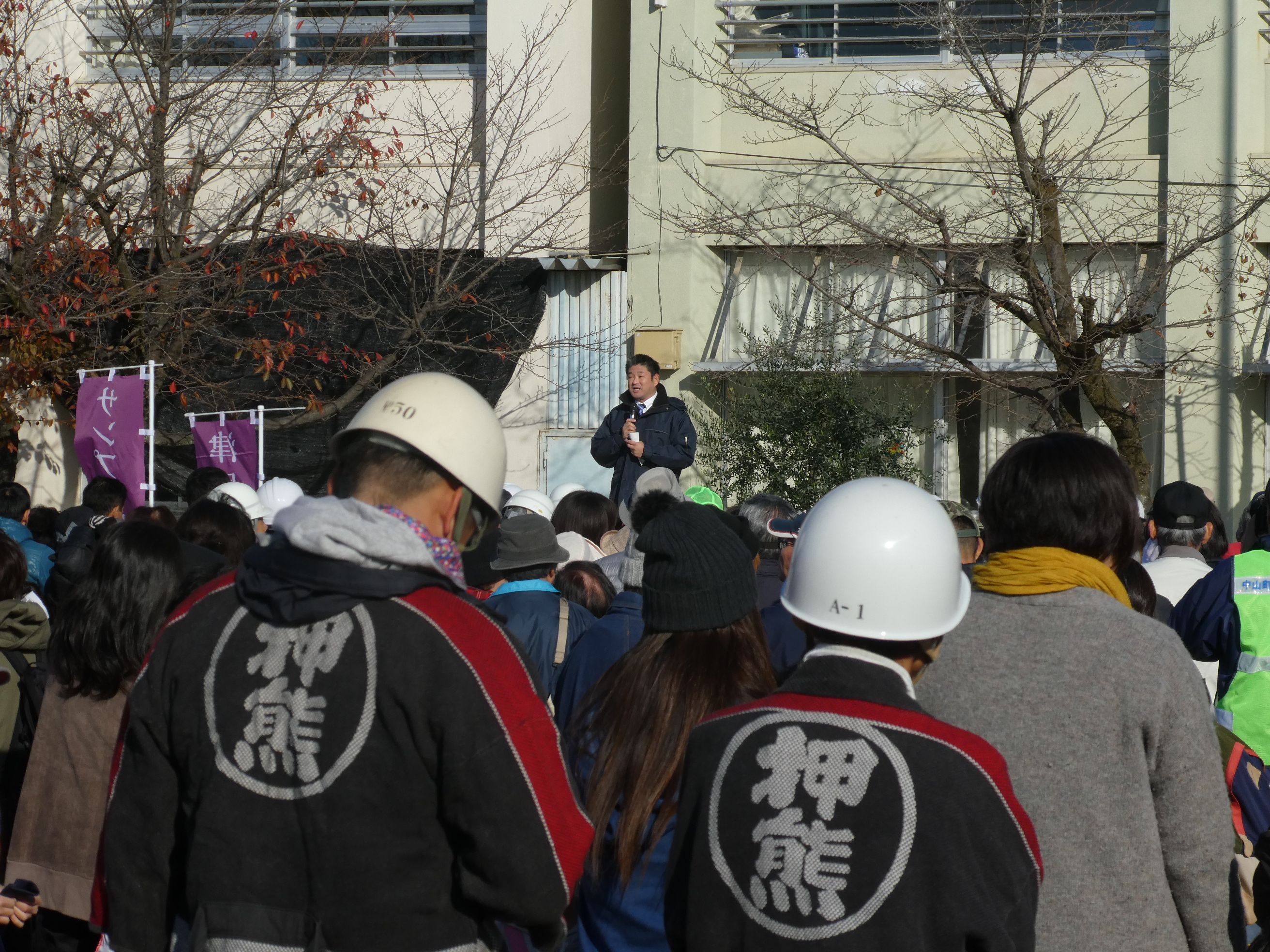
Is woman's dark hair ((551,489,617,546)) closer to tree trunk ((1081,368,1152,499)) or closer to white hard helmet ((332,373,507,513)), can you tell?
white hard helmet ((332,373,507,513))

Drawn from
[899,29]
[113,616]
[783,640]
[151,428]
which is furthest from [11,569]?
[899,29]

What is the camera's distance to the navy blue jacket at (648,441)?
8562 mm

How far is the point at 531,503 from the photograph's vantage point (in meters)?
6.98

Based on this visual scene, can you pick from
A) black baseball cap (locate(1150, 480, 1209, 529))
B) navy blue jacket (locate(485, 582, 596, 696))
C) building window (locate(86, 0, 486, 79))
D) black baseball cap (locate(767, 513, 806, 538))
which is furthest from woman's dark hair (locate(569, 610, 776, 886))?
building window (locate(86, 0, 486, 79))

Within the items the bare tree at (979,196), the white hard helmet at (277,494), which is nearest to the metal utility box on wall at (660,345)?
the bare tree at (979,196)

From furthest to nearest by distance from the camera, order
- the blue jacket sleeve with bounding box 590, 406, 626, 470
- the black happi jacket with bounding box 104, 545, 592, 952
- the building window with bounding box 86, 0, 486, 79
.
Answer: the building window with bounding box 86, 0, 486, 79 < the blue jacket sleeve with bounding box 590, 406, 626, 470 < the black happi jacket with bounding box 104, 545, 592, 952

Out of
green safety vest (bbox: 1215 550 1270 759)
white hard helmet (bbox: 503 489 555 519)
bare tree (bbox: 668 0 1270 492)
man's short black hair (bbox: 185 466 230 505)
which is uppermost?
bare tree (bbox: 668 0 1270 492)

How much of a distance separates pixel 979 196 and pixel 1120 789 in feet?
33.8

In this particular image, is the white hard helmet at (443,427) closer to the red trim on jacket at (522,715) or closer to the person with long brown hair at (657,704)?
the red trim on jacket at (522,715)

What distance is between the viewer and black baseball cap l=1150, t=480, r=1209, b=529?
5496mm

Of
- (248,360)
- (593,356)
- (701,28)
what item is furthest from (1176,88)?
(248,360)

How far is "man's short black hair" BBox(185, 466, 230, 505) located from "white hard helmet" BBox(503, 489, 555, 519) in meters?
1.74

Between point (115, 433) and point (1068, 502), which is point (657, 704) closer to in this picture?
point (1068, 502)

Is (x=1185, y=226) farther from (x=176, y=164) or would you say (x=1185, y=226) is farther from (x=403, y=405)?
(x=403, y=405)
